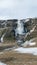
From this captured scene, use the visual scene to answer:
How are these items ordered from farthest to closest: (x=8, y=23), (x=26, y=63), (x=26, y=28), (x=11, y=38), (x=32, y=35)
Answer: (x=8, y=23) < (x=26, y=28) < (x=11, y=38) < (x=32, y=35) < (x=26, y=63)

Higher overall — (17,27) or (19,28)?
(17,27)

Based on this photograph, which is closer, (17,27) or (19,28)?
(19,28)

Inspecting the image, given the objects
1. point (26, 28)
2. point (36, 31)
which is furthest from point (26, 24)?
point (36, 31)

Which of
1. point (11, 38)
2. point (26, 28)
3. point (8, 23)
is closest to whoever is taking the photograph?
point (11, 38)

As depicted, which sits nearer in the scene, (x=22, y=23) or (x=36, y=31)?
(x=36, y=31)

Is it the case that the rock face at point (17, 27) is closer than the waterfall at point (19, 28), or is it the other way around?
the rock face at point (17, 27)

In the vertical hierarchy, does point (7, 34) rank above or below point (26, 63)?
below

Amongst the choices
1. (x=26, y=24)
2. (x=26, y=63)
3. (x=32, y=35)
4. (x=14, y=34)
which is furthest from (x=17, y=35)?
(x=26, y=63)

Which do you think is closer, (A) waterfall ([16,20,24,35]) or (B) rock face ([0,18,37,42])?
(B) rock face ([0,18,37,42])

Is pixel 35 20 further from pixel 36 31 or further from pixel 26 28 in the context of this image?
pixel 36 31
